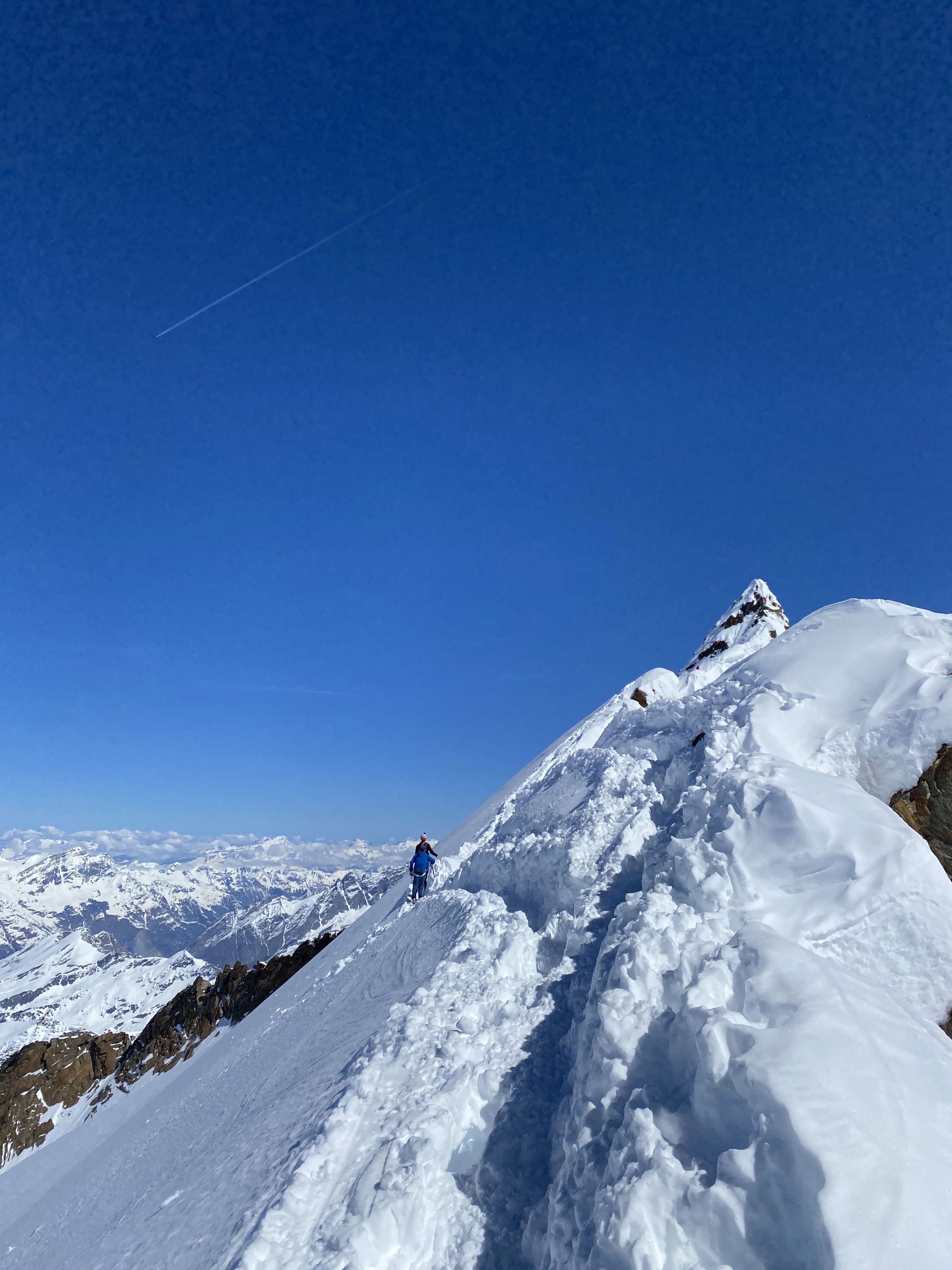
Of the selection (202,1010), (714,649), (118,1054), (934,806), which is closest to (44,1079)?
(118,1054)

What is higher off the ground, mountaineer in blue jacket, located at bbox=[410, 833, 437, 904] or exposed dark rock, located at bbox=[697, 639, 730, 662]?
exposed dark rock, located at bbox=[697, 639, 730, 662]

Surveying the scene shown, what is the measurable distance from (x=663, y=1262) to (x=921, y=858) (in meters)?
6.24

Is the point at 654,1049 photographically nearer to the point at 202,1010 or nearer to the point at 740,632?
the point at 740,632

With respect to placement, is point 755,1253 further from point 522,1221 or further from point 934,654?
point 934,654

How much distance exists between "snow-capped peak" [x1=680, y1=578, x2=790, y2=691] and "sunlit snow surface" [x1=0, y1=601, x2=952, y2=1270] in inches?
1031

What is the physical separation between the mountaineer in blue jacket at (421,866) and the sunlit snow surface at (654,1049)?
9.50 ft

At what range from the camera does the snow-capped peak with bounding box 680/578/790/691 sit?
4209cm

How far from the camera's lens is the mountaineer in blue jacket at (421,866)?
750 inches

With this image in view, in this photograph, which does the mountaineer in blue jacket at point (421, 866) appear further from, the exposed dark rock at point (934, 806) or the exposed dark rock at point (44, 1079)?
the exposed dark rock at point (44, 1079)

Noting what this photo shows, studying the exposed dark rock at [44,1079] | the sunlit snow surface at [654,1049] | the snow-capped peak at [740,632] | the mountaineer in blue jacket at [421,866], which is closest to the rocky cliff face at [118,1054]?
the exposed dark rock at [44,1079]

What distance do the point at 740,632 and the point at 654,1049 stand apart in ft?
147

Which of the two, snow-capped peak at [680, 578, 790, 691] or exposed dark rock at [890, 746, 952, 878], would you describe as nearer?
exposed dark rock at [890, 746, 952, 878]

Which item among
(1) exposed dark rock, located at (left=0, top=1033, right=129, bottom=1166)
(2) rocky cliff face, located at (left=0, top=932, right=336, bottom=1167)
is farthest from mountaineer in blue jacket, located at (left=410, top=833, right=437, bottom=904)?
(1) exposed dark rock, located at (left=0, top=1033, right=129, bottom=1166)

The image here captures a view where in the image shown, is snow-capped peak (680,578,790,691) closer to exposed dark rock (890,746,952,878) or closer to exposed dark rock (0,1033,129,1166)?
exposed dark rock (890,746,952,878)
